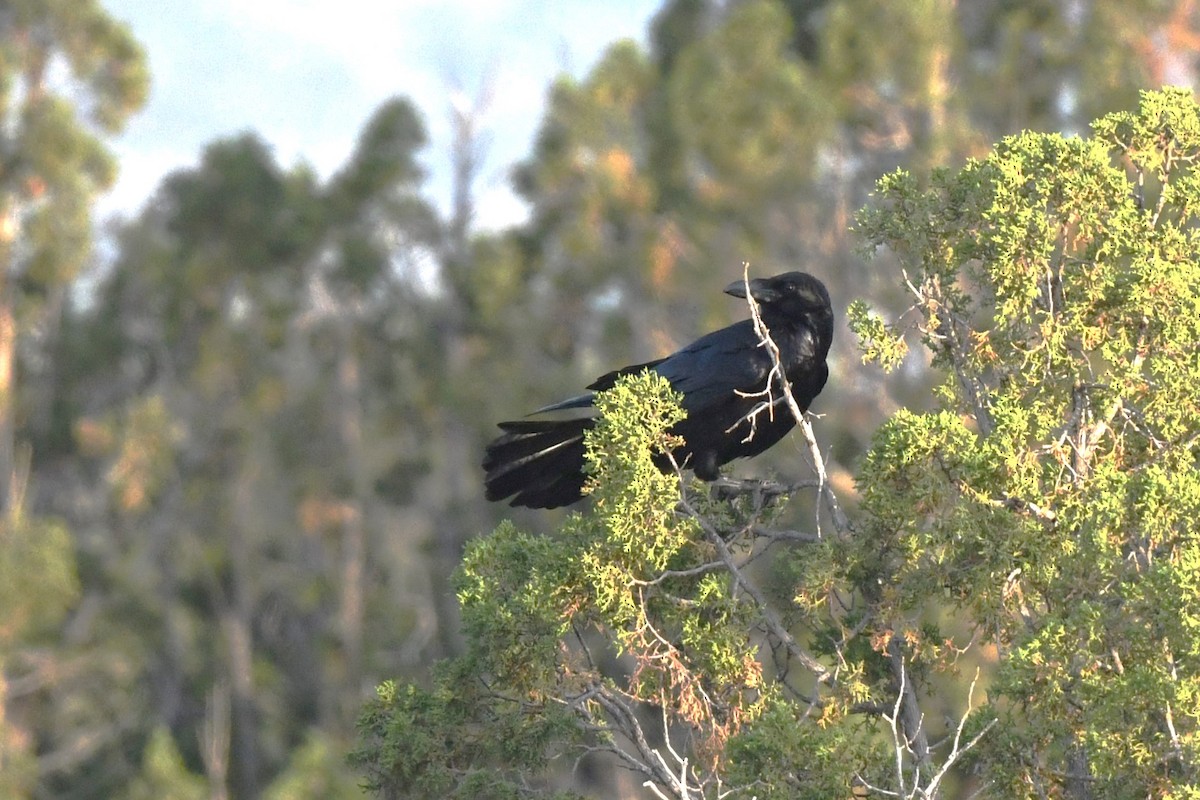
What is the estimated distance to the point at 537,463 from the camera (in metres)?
8.15

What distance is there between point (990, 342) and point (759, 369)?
167 cm

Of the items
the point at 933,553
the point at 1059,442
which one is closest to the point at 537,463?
the point at 933,553

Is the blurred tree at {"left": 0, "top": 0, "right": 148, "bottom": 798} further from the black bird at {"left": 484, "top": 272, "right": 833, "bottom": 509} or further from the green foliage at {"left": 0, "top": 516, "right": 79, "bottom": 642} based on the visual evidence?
the black bird at {"left": 484, "top": 272, "right": 833, "bottom": 509}

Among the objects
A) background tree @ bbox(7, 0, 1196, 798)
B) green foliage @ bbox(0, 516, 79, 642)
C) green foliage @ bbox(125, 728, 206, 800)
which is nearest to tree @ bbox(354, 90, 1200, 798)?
background tree @ bbox(7, 0, 1196, 798)

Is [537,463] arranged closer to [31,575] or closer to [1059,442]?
[1059,442]

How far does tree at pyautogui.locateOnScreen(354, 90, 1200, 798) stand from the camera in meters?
6.09

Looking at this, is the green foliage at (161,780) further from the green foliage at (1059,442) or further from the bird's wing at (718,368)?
the green foliage at (1059,442)

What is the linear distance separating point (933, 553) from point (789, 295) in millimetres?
2599

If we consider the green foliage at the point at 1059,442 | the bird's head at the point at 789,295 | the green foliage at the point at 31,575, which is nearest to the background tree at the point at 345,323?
the green foliage at the point at 31,575

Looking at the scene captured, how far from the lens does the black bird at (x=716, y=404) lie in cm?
812

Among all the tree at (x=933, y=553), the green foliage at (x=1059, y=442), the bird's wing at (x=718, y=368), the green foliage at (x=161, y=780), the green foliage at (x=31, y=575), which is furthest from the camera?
the green foliage at (x=31, y=575)

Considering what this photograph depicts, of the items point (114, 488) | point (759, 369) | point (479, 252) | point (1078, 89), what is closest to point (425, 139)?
point (479, 252)

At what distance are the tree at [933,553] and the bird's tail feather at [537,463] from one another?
750 millimetres

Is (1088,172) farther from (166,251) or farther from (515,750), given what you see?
(166,251)
